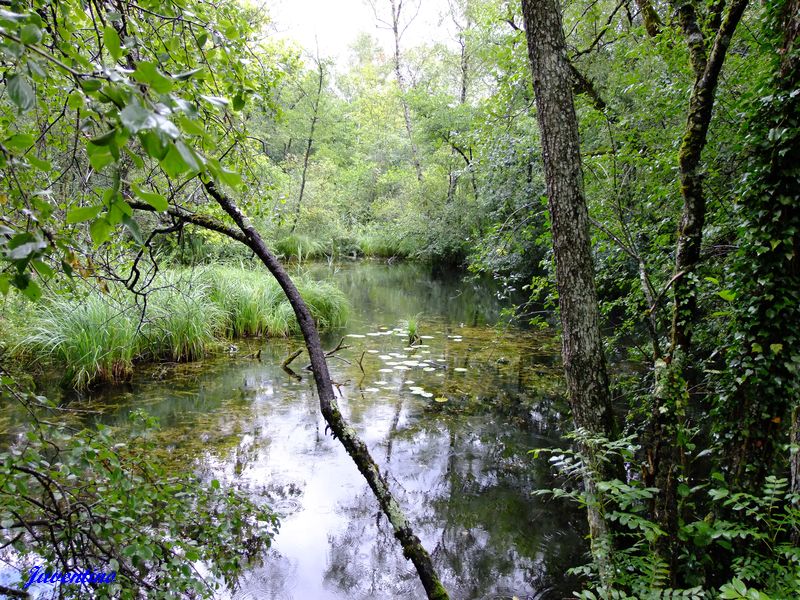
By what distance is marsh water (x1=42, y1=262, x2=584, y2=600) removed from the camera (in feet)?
11.4

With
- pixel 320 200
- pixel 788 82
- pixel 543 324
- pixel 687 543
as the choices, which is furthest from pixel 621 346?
pixel 320 200

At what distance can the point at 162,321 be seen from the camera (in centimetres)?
737

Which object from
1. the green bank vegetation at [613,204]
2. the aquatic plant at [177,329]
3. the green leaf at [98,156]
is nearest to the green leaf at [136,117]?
the green bank vegetation at [613,204]

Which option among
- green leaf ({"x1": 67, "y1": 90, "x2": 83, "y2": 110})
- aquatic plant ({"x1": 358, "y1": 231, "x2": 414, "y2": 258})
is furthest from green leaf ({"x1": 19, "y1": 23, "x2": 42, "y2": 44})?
aquatic plant ({"x1": 358, "y1": 231, "x2": 414, "y2": 258})

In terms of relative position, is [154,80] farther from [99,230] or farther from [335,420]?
[335,420]

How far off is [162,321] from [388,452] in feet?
15.0

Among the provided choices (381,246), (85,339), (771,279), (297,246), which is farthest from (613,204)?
(381,246)

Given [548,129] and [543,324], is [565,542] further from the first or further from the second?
[548,129]

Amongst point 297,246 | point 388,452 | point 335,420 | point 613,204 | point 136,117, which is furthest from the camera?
point 297,246

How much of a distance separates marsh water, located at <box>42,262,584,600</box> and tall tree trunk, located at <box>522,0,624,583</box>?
1.31 meters

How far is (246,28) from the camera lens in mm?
Answer: 2613

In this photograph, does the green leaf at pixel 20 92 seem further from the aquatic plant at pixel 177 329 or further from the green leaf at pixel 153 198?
the aquatic plant at pixel 177 329

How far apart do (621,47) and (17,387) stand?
6066 millimetres

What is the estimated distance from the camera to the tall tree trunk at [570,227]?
256cm
